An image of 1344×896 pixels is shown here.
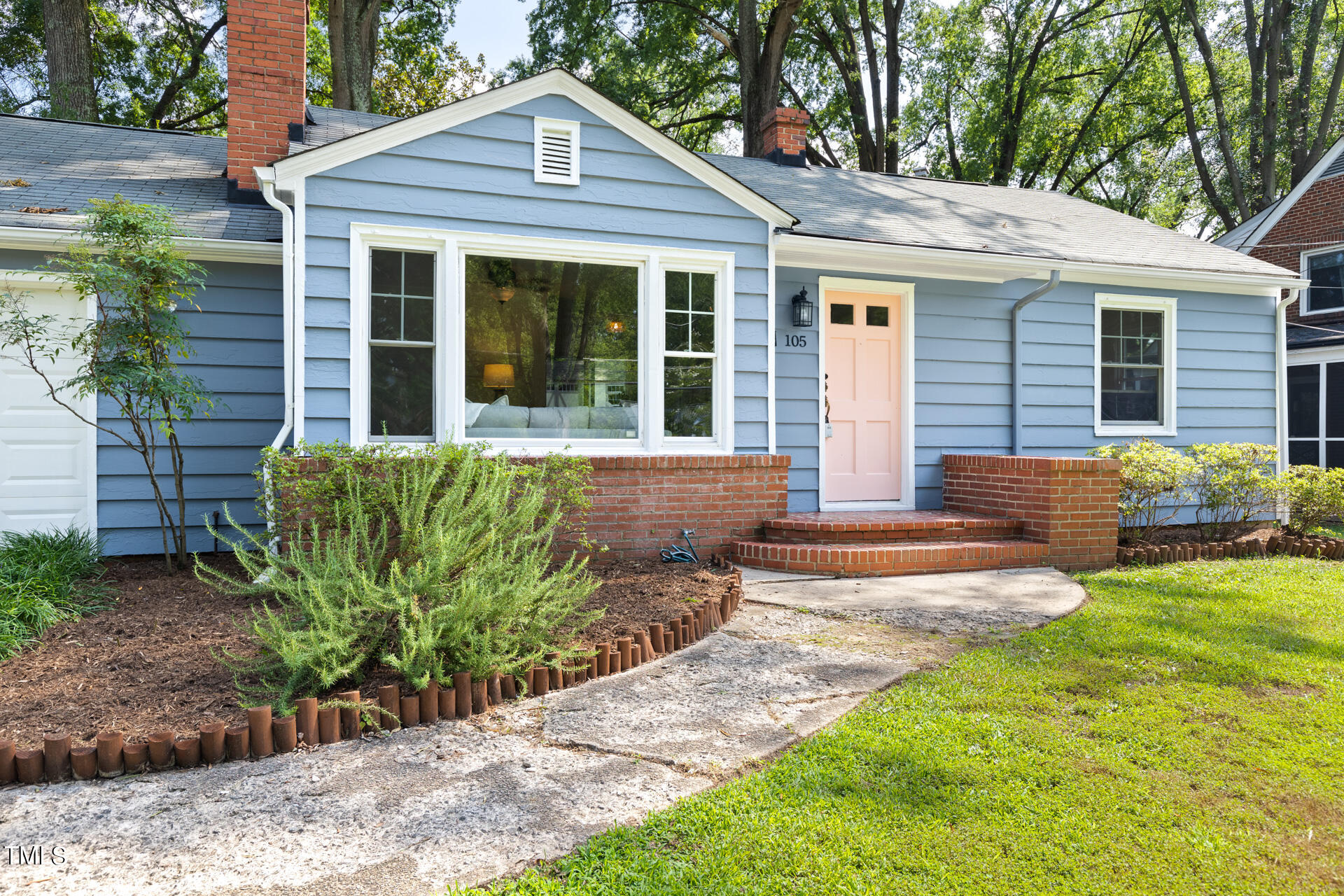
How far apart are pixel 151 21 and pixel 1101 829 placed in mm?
23609

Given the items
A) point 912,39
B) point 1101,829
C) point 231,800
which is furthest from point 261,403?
point 912,39

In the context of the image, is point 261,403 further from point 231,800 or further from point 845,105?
point 845,105

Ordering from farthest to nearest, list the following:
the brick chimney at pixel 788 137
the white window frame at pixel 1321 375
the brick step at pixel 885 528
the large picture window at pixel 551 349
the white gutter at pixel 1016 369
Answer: the white window frame at pixel 1321 375 → the brick chimney at pixel 788 137 → the white gutter at pixel 1016 369 → the brick step at pixel 885 528 → the large picture window at pixel 551 349

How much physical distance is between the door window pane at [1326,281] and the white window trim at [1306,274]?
16mm

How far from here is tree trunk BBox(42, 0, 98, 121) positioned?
43.2 feet

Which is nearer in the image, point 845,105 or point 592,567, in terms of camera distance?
point 592,567

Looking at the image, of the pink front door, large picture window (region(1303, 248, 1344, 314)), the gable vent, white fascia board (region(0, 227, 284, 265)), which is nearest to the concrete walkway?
the gable vent

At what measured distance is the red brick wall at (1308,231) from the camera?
13.7 meters

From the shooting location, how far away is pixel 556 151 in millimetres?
5969

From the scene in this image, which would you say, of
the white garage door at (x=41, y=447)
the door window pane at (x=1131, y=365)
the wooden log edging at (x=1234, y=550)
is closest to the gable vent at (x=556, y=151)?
the white garage door at (x=41, y=447)

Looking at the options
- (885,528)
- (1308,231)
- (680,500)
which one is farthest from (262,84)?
(1308,231)

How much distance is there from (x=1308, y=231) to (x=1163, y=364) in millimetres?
8157

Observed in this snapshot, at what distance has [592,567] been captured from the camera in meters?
5.77

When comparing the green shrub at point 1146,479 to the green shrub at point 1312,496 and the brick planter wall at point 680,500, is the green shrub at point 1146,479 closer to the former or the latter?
the green shrub at point 1312,496
